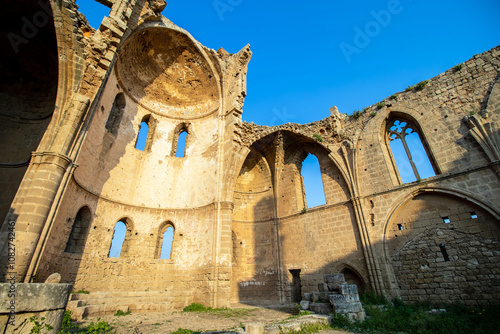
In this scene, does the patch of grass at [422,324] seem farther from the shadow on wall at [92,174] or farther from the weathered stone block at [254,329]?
the shadow on wall at [92,174]

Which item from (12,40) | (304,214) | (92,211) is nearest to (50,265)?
(92,211)

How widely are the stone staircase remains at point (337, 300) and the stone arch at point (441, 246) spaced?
10.1 ft

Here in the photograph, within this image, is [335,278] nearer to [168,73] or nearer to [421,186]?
[421,186]

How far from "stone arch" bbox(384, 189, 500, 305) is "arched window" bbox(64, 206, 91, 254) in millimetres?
10958

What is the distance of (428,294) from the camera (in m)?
7.82

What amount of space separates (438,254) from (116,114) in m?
13.9

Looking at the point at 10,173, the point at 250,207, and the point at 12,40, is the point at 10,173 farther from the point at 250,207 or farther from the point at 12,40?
the point at 250,207

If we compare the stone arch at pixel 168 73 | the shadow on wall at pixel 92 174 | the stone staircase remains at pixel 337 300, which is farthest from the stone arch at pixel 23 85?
the stone staircase remains at pixel 337 300

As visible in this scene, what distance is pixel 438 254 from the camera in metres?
8.00

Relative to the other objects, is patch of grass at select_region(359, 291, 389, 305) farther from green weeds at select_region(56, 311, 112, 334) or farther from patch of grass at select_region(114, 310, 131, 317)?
green weeds at select_region(56, 311, 112, 334)

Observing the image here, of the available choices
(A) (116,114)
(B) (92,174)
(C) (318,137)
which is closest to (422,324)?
(C) (318,137)

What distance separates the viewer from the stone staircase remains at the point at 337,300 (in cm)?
589

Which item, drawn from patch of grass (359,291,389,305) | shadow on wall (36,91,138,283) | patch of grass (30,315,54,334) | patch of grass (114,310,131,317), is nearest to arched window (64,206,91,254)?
shadow on wall (36,91,138,283)

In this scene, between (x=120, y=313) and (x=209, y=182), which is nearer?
(x=120, y=313)
